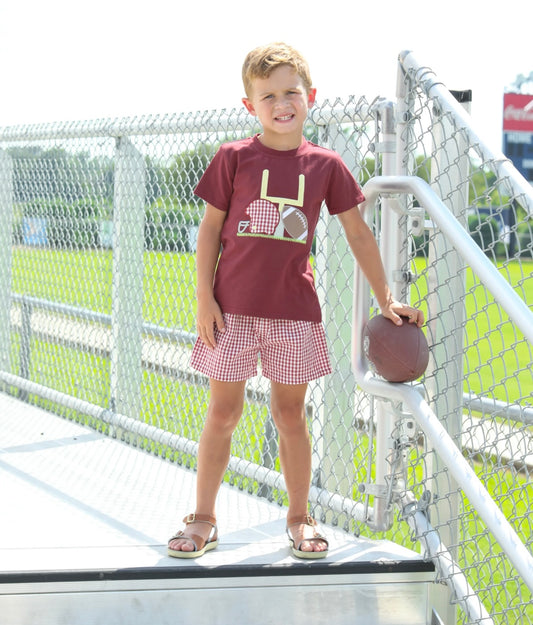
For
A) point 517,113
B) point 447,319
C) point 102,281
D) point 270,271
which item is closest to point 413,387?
point 447,319

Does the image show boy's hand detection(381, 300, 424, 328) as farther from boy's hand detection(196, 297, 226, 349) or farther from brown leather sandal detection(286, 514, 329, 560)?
brown leather sandal detection(286, 514, 329, 560)

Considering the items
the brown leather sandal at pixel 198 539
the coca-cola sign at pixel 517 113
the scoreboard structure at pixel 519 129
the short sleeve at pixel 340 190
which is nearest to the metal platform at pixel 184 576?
the brown leather sandal at pixel 198 539

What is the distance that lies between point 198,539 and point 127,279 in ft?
6.48

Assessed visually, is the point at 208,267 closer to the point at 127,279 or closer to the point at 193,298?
the point at 127,279

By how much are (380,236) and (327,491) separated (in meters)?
0.95

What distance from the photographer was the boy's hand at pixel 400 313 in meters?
2.90

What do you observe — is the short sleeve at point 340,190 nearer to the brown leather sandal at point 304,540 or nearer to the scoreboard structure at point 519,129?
the brown leather sandal at point 304,540

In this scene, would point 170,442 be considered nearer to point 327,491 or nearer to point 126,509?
point 126,509

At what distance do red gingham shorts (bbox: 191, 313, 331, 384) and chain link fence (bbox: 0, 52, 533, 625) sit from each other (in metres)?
0.37

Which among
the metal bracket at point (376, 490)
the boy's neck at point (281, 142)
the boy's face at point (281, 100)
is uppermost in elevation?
the boy's face at point (281, 100)

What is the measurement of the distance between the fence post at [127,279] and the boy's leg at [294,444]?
1.73 metres

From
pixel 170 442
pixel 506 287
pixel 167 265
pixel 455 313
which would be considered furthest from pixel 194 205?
pixel 506 287

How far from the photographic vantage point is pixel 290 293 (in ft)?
9.69

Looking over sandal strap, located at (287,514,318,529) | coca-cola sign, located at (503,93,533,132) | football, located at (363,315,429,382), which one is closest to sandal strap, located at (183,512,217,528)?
sandal strap, located at (287,514,318,529)
